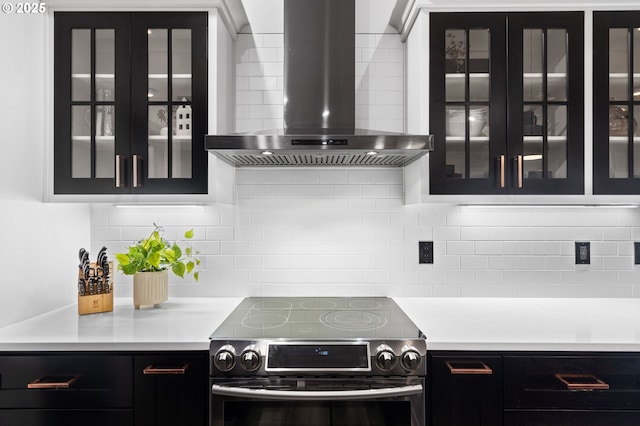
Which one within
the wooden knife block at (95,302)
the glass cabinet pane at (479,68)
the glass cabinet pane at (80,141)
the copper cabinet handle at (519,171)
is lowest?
the wooden knife block at (95,302)

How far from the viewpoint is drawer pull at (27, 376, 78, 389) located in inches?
54.4

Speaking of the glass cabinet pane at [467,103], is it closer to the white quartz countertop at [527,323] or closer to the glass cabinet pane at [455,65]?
the glass cabinet pane at [455,65]

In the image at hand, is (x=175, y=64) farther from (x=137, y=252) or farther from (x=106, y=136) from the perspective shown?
(x=137, y=252)

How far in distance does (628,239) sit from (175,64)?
97.0 inches

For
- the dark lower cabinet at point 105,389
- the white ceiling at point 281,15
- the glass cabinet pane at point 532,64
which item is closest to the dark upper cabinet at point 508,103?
the glass cabinet pane at point 532,64

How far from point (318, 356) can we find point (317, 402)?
0.56 ft

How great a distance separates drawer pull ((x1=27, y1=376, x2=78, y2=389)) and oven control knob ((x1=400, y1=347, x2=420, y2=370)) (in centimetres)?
117

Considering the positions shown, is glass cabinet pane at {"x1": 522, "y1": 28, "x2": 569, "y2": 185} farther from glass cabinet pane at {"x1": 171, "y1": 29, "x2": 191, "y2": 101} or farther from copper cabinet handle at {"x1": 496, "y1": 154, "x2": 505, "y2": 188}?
glass cabinet pane at {"x1": 171, "y1": 29, "x2": 191, "y2": 101}

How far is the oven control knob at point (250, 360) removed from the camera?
1.37 m

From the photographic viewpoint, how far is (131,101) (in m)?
1.79

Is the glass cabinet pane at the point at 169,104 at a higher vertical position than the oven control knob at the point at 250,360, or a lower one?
higher

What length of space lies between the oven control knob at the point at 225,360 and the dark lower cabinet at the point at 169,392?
0.08 m

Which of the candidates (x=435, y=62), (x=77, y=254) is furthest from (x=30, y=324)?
(x=435, y=62)

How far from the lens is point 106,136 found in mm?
1800
